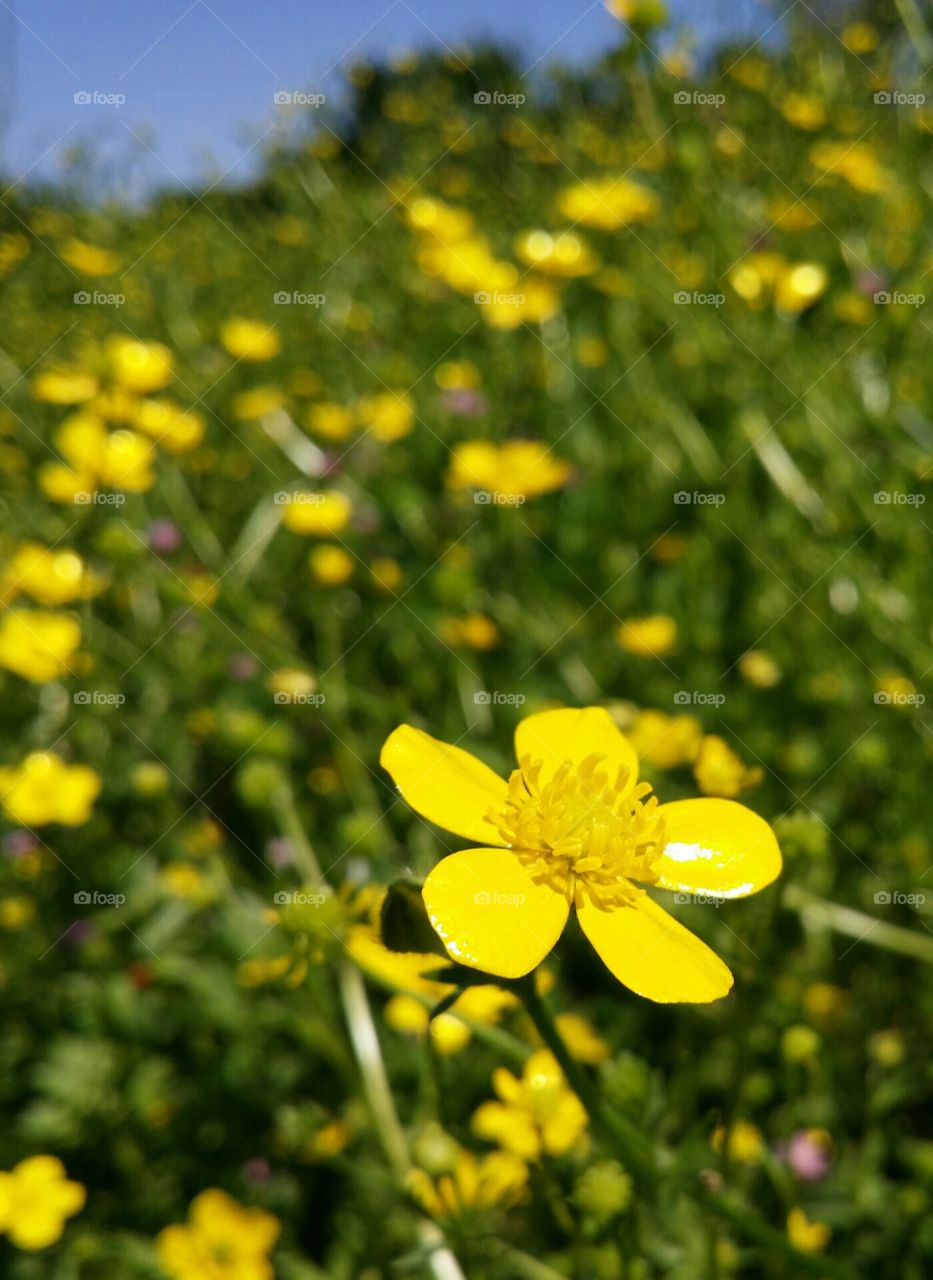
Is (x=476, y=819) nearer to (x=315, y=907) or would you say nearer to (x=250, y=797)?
(x=315, y=907)

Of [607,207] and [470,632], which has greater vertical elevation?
[607,207]

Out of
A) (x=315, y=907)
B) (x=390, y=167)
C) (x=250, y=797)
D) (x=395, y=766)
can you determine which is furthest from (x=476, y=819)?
(x=390, y=167)
